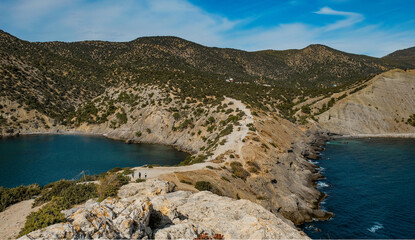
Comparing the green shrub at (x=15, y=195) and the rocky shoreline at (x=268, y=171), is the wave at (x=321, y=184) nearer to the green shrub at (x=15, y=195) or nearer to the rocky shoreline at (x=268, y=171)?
the rocky shoreline at (x=268, y=171)

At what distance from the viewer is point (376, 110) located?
10525 cm

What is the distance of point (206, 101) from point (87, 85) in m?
82.1

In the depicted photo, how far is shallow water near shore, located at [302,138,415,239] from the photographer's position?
3164cm

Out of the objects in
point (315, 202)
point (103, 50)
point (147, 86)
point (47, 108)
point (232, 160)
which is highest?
point (103, 50)

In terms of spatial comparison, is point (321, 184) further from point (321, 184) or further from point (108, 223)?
point (108, 223)

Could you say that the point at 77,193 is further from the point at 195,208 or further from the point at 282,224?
the point at 282,224

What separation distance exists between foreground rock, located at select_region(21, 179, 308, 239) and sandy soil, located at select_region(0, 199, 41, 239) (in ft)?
40.8

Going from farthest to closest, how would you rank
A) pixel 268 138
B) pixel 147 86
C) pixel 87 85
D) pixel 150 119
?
pixel 87 85, pixel 147 86, pixel 150 119, pixel 268 138

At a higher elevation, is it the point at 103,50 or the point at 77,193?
the point at 103,50

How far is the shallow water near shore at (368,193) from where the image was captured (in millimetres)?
31641

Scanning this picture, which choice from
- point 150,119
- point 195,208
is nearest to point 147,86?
point 150,119

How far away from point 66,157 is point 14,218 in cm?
Result: 5013

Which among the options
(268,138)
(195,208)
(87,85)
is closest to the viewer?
(195,208)

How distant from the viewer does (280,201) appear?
37406 millimetres
